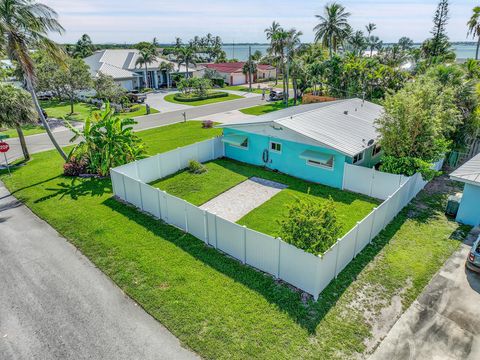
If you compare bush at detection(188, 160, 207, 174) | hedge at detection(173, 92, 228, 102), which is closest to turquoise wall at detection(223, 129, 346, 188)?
bush at detection(188, 160, 207, 174)

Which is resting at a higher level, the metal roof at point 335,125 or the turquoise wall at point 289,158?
the metal roof at point 335,125

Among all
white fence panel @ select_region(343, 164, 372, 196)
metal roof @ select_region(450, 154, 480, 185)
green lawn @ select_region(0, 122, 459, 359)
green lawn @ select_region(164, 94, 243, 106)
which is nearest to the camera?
green lawn @ select_region(0, 122, 459, 359)

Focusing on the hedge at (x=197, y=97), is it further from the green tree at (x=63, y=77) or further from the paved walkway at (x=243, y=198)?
the paved walkway at (x=243, y=198)

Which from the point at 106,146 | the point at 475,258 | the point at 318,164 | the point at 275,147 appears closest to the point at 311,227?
the point at 475,258

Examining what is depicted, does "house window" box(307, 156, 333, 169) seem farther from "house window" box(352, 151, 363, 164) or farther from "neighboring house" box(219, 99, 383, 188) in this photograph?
"house window" box(352, 151, 363, 164)

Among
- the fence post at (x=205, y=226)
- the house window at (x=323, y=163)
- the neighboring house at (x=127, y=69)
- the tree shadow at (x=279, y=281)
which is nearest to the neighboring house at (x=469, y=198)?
the tree shadow at (x=279, y=281)

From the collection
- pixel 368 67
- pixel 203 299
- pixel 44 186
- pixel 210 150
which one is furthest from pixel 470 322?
pixel 368 67

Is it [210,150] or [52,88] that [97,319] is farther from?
[52,88]
